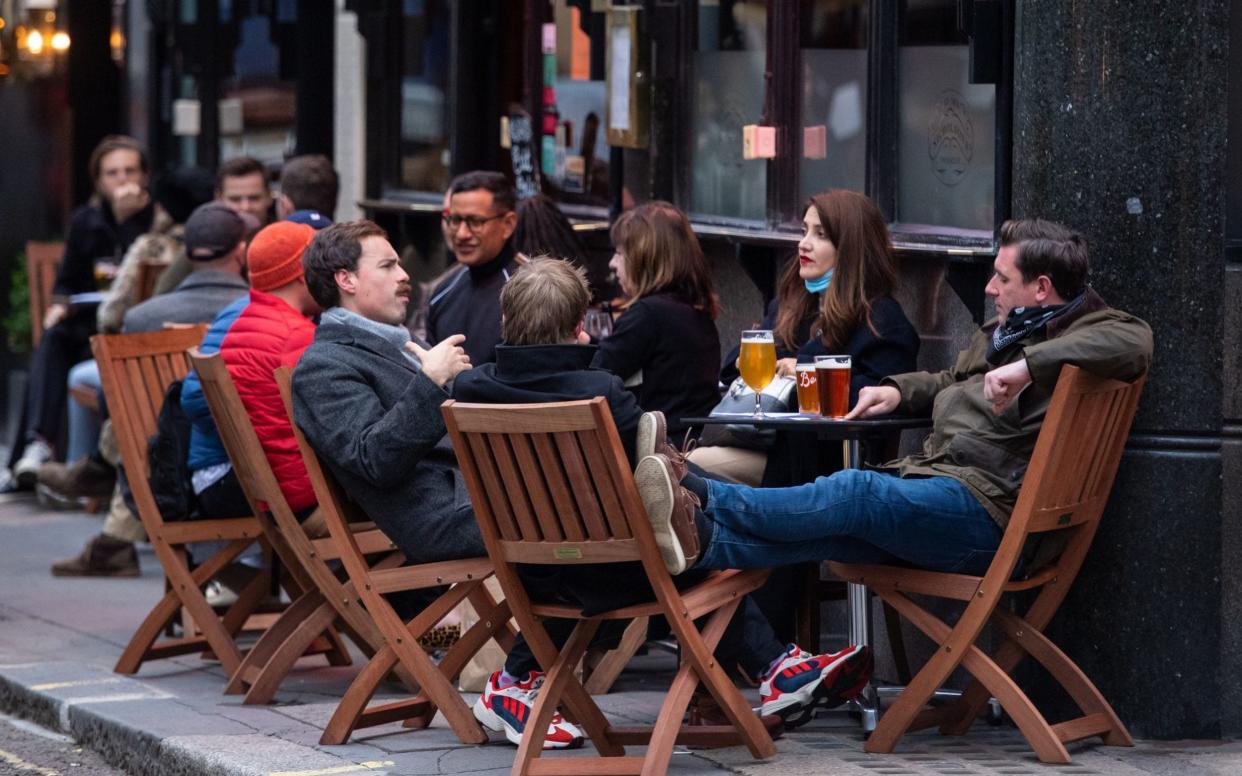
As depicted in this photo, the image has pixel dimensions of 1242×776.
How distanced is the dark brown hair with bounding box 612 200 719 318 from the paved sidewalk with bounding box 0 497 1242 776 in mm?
1234

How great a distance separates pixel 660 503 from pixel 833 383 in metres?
0.94

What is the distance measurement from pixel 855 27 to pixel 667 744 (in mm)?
3060

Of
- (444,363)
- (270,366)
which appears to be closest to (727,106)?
(270,366)

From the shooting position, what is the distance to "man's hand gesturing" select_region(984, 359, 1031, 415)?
5.34 m

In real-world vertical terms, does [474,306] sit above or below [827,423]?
above

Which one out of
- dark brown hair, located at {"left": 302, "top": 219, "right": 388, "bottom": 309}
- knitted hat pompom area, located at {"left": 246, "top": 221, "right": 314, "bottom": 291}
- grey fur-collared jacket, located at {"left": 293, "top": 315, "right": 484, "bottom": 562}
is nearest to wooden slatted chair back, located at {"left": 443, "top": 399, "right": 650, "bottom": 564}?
grey fur-collared jacket, located at {"left": 293, "top": 315, "right": 484, "bottom": 562}

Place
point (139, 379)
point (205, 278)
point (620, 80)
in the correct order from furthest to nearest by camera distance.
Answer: point (620, 80) < point (205, 278) < point (139, 379)

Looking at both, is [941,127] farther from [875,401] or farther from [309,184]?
[309,184]

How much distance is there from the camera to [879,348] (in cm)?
613

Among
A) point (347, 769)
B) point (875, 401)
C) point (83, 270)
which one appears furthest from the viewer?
point (83, 270)

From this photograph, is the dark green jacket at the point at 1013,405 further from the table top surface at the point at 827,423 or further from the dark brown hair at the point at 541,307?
the dark brown hair at the point at 541,307

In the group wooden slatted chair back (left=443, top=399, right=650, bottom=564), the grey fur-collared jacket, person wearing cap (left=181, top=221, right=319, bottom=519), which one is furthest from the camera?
person wearing cap (left=181, top=221, right=319, bottom=519)

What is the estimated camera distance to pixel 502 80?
35.2 feet

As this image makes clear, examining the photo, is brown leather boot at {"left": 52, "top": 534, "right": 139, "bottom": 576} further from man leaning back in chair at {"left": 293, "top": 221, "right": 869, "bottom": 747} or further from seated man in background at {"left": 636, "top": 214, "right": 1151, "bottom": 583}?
seated man in background at {"left": 636, "top": 214, "right": 1151, "bottom": 583}
